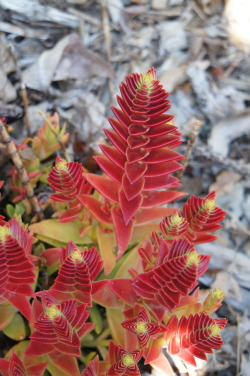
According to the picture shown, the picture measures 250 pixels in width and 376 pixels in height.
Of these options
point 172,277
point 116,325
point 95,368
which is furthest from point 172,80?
point 95,368

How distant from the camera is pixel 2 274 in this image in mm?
1422

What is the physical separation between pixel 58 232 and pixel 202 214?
710mm

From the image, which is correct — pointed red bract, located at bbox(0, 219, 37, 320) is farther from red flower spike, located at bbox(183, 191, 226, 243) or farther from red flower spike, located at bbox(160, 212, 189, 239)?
red flower spike, located at bbox(183, 191, 226, 243)

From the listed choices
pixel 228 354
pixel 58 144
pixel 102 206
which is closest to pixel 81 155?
pixel 58 144

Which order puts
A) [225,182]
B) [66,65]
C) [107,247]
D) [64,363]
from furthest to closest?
[66,65] < [225,182] < [107,247] < [64,363]

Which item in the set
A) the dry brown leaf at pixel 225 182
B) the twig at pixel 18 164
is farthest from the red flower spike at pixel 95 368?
the dry brown leaf at pixel 225 182

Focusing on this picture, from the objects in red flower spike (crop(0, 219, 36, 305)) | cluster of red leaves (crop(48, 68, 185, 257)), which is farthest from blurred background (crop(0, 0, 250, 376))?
red flower spike (crop(0, 219, 36, 305))

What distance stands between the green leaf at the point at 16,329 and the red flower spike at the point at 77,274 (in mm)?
339

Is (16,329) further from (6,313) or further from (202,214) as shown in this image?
(202,214)

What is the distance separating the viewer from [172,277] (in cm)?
138

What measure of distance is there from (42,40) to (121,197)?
1.71m

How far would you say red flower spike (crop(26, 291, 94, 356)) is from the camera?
1387 millimetres

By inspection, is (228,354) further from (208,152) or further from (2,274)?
(2,274)

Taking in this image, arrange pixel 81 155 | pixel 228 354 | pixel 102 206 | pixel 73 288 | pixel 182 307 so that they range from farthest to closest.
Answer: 1. pixel 81 155
2. pixel 228 354
3. pixel 102 206
4. pixel 182 307
5. pixel 73 288
